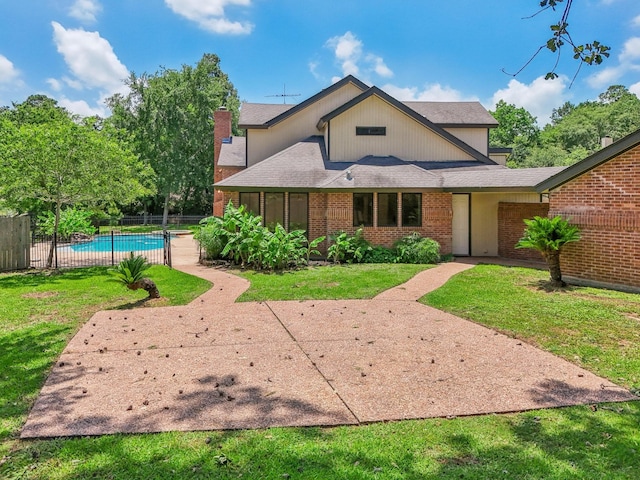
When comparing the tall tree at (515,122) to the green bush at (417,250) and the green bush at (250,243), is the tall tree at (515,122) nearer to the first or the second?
the green bush at (417,250)

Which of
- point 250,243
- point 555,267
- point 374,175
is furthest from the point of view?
point 374,175

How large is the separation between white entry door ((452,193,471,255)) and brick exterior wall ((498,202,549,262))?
1.15 metres

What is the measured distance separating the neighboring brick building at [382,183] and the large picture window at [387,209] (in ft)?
0.12

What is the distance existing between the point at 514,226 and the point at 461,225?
182cm

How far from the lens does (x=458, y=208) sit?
1656 centimetres

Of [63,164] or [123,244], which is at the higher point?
[63,164]

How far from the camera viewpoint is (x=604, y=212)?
33.3 feet

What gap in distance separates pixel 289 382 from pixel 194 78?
37879mm

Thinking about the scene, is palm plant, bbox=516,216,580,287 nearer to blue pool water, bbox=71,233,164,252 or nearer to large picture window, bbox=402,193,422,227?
large picture window, bbox=402,193,422,227

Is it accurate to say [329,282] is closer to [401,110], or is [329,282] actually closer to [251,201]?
[251,201]

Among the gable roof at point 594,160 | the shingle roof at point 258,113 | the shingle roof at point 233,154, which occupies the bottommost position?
the gable roof at point 594,160

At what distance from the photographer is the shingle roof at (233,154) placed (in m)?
21.7

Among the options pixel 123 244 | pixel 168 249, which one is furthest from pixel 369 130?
pixel 123 244

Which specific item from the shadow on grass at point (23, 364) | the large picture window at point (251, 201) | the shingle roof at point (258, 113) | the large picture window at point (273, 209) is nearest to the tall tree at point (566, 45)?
the shadow on grass at point (23, 364)
